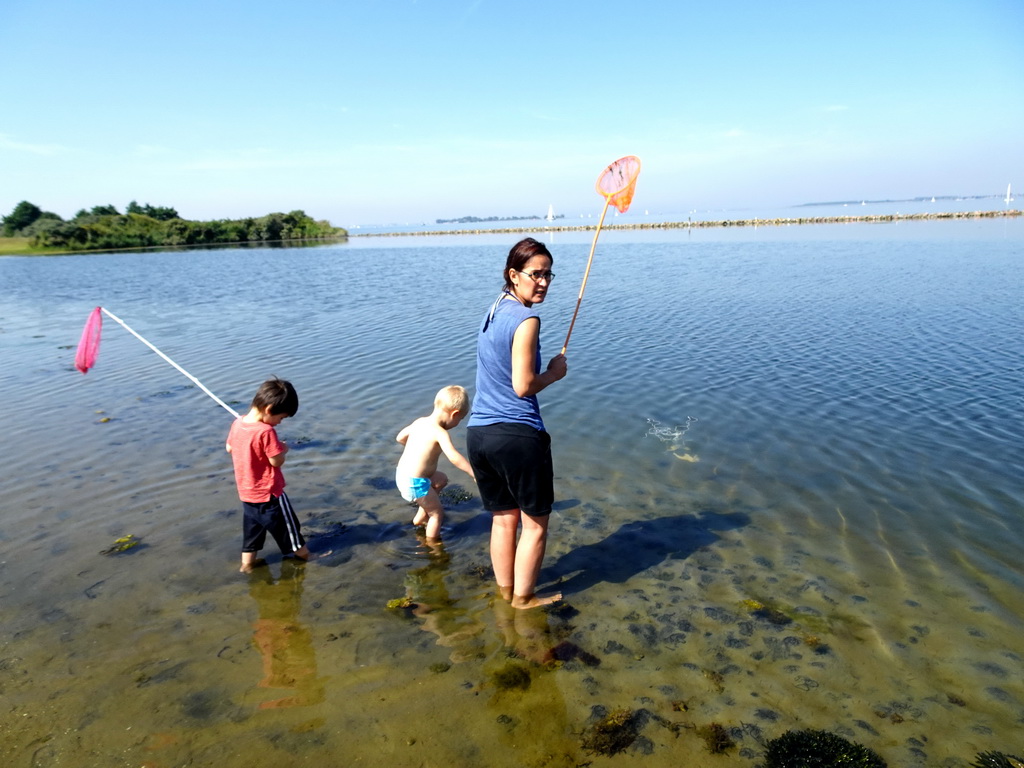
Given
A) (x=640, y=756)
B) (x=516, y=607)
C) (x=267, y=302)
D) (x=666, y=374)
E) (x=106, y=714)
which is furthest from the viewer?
(x=267, y=302)

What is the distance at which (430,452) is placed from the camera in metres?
4.94

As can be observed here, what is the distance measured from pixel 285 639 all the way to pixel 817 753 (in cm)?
303

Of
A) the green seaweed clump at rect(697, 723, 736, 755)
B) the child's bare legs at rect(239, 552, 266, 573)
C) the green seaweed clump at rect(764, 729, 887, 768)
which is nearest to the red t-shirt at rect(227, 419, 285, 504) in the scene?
the child's bare legs at rect(239, 552, 266, 573)

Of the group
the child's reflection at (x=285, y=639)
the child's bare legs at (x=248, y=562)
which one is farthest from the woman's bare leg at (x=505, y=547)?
the child's bare legs at (x=248, y=562)

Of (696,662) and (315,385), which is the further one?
(315,385)

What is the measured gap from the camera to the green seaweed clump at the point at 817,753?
295cm

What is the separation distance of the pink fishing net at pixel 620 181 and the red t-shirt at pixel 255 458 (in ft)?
9.64

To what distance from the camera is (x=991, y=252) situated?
Result: 27.6 metres

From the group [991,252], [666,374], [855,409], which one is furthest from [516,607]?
[991,252]

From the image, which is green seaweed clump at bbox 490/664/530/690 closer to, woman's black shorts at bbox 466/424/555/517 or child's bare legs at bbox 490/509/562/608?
child's bare legs at bbox 490/509/562/608

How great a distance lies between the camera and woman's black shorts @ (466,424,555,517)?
3.50 m

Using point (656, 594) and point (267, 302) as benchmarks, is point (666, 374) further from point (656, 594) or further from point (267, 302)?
point (267, 302)

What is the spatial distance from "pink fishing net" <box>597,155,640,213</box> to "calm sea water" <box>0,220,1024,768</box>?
273 centimetres

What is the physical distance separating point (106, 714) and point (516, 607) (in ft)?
7.70
